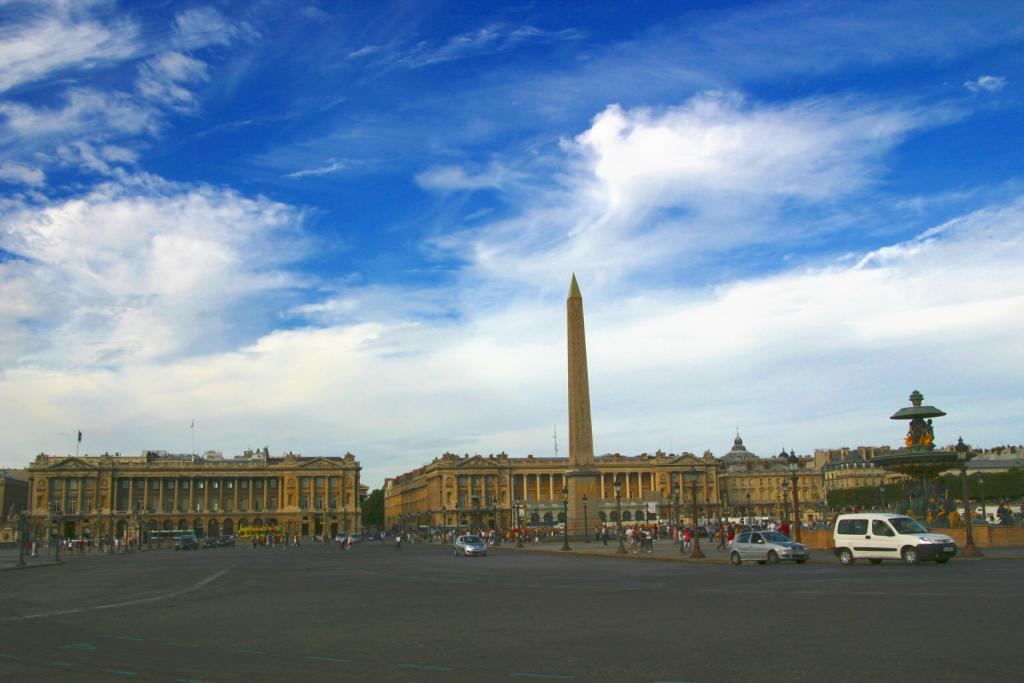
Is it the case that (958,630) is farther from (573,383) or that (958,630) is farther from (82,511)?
(82,511)

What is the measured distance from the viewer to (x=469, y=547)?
5681 cm

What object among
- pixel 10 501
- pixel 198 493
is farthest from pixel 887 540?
pixel 10 501

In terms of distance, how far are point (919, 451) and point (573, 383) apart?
2392cm

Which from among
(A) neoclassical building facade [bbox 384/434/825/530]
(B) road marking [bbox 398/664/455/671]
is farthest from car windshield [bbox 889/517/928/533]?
(A) neoclassical building facade [bbox 384/434/825/530]

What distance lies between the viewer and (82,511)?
17112 centimetres

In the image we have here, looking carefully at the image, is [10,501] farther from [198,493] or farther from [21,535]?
[21,535]

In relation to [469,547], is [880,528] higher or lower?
higher

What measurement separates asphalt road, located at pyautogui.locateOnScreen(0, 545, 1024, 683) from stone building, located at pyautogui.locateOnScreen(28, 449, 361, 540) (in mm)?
156734

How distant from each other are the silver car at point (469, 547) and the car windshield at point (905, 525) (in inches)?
1201

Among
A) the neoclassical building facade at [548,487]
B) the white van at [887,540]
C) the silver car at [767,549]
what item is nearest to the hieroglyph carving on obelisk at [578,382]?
the silver car at [767,549]

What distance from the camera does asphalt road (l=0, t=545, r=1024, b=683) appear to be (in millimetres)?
10609

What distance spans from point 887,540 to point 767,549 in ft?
18.5

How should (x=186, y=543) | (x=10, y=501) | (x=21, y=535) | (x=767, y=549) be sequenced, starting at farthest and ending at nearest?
(x=10, y=501), (x=186, y=543), (x=21, y=535), (x=767, y=549)

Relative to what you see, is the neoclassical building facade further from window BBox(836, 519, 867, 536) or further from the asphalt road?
the asphalt road
